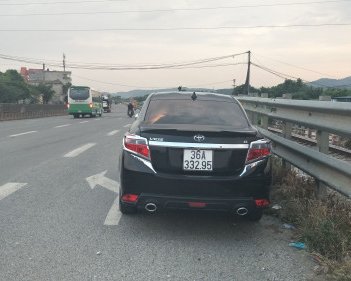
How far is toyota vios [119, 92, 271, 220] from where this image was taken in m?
4.87

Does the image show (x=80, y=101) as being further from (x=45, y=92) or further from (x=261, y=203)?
(x=45, y=92)

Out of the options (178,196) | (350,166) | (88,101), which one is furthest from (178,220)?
(88,101)

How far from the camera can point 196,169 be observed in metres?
4.89

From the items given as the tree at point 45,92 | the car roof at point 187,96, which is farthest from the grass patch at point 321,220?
the tree at point 45,92

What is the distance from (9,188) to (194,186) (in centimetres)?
399

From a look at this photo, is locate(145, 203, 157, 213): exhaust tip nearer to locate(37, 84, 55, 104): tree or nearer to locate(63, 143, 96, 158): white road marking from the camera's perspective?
locate(63, 143, 96, 158): white road marking

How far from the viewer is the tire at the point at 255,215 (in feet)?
16.6

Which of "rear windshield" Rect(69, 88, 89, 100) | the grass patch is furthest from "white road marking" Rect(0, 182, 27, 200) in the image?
"rear windshield" Rect(69, 88, 89, 100)

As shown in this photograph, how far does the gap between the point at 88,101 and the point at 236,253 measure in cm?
4115

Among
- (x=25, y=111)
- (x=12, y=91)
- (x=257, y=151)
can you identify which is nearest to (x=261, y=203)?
(x=257, y=151)

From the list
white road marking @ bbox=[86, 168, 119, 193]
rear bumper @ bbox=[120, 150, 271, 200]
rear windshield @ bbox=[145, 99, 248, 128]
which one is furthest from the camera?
white road marking @ bbox=[86, 168, 119, 193]

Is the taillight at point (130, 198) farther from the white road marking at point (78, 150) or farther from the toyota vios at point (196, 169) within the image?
the white road marking at point (78, 150)

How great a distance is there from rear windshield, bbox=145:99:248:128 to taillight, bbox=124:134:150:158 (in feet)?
1.42

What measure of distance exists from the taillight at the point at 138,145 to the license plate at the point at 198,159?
1.37 feet
